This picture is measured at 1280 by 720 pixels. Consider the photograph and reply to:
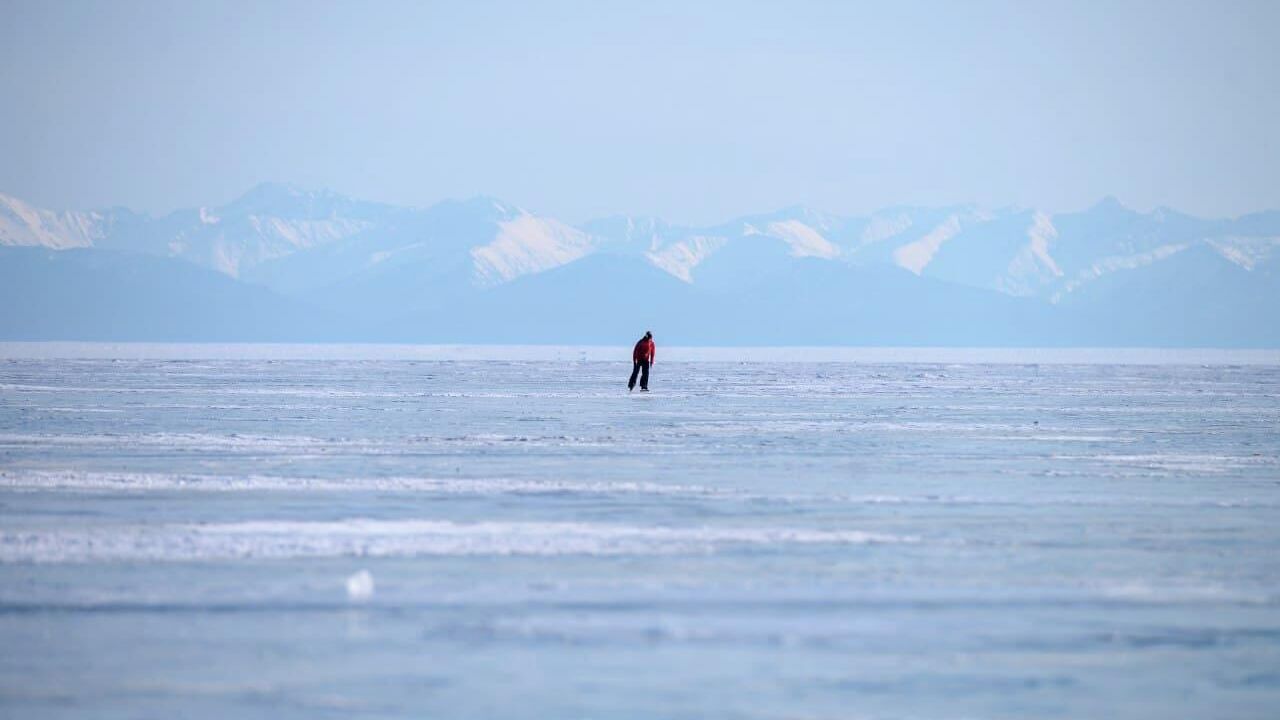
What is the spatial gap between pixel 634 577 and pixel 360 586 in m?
1.86

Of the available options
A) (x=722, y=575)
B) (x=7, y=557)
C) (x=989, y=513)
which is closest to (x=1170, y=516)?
(x=989, y=513)

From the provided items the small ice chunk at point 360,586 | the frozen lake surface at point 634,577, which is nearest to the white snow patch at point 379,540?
the frozen lake surface at point 634,577

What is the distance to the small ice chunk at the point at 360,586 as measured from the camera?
36.2 feet

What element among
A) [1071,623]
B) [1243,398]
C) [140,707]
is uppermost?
[1243,398]

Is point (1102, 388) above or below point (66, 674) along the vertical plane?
above

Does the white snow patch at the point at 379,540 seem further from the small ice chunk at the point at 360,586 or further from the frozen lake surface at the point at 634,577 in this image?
the small ice chunk at the point at 360,586

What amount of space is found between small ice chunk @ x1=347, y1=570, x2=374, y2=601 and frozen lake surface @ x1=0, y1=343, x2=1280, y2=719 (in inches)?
2.5

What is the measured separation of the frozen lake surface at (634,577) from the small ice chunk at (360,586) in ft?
0.21

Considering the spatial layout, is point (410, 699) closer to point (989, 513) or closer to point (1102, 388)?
point (989, 513)

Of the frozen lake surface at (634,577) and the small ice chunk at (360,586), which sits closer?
the frozen lake surface at (634,577)

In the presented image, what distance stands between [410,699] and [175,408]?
27.1 meters

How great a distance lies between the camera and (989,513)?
15.9 metres

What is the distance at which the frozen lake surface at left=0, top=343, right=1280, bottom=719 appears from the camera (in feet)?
28.2

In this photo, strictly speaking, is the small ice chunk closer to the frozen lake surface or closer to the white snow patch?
the frozen lake surface
